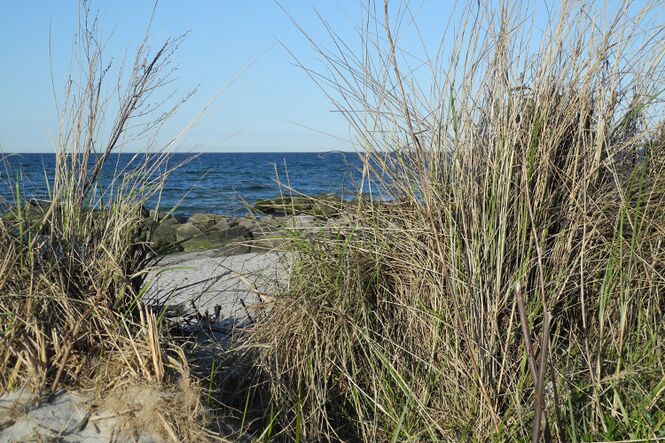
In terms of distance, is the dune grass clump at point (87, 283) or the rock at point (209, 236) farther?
the rock at point (209, 236)

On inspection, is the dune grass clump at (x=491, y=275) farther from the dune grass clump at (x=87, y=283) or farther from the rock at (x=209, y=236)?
the rock at (x=209, y=236)

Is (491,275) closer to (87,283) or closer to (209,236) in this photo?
(87,283)

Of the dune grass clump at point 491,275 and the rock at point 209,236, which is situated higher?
the dune grass clump at point 491,275

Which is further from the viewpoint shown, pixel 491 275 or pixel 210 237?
pixel 210 237

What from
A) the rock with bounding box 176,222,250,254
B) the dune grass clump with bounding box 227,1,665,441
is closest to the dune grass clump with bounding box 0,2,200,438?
the dune grass clump with bounding box 227,1,665,441

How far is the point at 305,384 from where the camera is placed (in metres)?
2.69

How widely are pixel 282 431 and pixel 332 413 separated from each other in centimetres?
32

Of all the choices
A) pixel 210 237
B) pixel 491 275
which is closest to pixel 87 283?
pixel 491 275

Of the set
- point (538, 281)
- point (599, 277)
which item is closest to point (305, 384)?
point (538, 281)

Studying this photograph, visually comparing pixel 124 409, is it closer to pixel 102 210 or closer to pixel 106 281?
pixel 106 281

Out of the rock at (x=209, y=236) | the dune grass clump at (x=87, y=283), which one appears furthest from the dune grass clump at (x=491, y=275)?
the rock at (x=209, y=236)

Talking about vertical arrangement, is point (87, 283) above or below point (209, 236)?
above

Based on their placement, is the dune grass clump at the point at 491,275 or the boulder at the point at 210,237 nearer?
the dune grass clump at the point at 491,275

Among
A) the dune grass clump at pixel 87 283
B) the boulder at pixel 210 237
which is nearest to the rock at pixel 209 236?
the boulder at pixel 210 237
